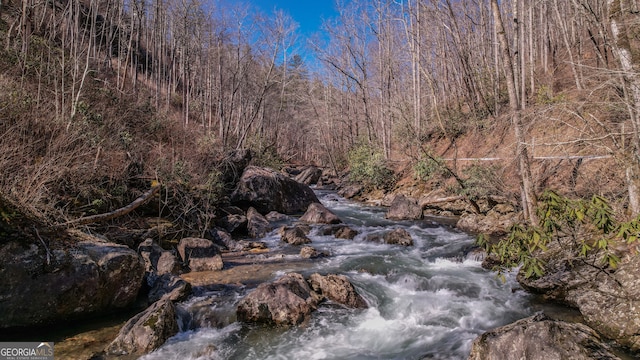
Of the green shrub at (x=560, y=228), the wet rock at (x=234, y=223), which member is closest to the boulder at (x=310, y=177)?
the wet rock at (x=234, y=223)

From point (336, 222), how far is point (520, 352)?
979 cm

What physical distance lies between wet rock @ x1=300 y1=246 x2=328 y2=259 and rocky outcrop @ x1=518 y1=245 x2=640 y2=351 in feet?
16.1

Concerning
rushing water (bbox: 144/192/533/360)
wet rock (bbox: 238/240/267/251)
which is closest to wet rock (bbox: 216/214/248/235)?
wet rock (bbox: 238/240/267/251)

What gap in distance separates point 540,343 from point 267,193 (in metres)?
12.1

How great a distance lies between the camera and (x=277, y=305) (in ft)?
18.1

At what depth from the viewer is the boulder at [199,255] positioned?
301 inches

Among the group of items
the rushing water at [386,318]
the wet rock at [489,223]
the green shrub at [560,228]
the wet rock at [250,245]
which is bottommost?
the rushing water at [386,318]

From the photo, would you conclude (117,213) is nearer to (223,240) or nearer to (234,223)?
(223,240)

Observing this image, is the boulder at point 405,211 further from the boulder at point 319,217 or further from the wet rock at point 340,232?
the wet rock at point 340,232

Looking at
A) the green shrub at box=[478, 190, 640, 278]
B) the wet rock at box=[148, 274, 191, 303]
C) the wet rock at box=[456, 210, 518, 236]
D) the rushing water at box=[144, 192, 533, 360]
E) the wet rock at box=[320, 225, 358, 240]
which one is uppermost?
the green shrub at box=[478, 190, 640, 278]

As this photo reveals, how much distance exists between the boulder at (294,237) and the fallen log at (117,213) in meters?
3.96

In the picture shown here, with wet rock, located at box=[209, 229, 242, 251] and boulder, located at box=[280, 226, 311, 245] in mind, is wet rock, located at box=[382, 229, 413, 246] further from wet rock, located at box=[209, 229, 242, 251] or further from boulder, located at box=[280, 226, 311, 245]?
wet rock, located at box=[209, 229, 242, 251]

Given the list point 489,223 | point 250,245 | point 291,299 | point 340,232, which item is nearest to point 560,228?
point 291,299

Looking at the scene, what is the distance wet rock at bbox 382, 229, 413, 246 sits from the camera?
404 inches
